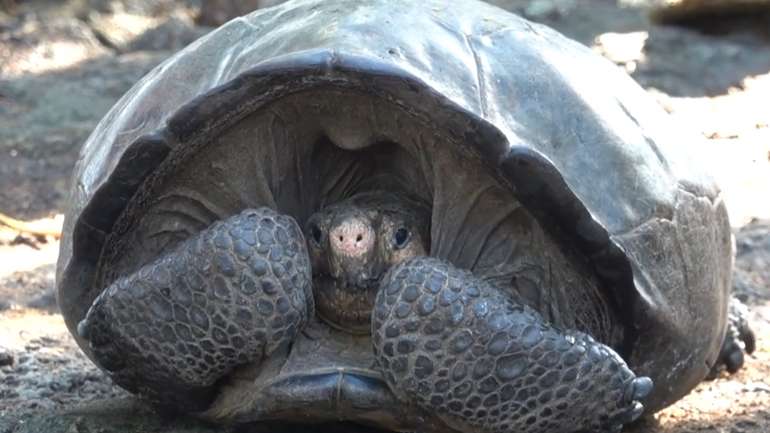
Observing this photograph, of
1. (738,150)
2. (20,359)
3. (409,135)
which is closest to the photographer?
(409,135)

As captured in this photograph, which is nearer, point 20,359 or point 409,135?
point 409,135

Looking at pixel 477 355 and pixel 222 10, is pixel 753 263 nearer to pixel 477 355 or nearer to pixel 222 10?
pixel 477 355

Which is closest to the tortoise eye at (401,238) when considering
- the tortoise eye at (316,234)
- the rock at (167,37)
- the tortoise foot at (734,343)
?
the tortoise eye at (316,234)

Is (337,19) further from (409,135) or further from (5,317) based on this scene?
(5,317)

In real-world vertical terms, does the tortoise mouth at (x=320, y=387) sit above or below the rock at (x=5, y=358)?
above

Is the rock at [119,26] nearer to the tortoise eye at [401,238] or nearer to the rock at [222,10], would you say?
the rock at [222,10]

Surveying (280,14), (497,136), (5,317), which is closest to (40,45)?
(5,317)
